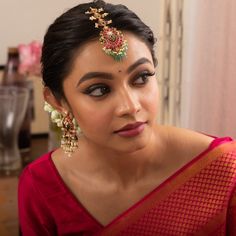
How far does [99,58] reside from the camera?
0.89 m

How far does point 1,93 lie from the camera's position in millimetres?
1647

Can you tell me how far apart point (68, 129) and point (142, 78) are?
22 cm

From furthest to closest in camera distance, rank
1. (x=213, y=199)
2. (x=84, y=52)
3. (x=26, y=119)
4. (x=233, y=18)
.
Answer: (x=26, y=119)
(x=233, y=18)
(x=213, y=199)
(x=84, y=52)

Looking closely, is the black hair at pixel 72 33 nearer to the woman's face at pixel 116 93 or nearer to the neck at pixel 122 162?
the woman's face at pixel 116 93

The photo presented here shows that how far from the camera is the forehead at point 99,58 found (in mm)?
889

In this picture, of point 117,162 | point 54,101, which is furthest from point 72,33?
point 117,162

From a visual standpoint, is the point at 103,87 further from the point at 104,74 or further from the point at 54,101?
the point at 54,101

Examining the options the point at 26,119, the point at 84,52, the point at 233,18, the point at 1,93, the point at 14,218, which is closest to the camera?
the point at 84,52

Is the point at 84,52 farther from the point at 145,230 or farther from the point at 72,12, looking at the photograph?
the point at 145,230

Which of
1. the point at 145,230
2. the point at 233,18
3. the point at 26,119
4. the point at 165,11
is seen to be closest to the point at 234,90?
the point at 233,18

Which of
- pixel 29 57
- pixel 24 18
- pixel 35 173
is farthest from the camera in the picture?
pixel 24 18

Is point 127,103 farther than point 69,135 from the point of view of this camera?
No

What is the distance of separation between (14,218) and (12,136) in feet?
0.99

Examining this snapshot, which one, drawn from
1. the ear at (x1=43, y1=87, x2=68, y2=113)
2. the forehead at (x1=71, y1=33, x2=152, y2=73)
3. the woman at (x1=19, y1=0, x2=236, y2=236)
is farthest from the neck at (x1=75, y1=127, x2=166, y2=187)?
the forehead at (x1=71, y1=33, x2=152, y2=73)
